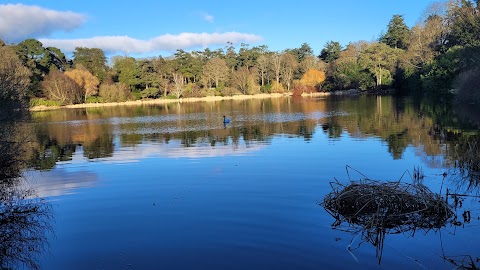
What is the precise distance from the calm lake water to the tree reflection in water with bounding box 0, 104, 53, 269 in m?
0.22

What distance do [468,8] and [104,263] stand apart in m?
47.9

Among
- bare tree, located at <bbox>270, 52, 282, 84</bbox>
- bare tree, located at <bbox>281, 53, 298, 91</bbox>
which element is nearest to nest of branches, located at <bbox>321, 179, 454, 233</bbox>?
bare tree, located at <bbox>270, 52, 282, 84</bbox>

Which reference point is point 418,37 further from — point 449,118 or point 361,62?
point 449,118

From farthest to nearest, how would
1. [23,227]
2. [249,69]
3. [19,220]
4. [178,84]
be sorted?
[249,69] < [178,84] < [19,220] < [23,227]

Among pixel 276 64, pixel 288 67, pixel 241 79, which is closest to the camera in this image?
pixel 241 79

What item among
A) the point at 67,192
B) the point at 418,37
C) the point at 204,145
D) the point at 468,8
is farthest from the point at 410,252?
the point at 418,37

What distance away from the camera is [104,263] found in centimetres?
616

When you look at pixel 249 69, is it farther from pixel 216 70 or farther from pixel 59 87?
pixel 59 87

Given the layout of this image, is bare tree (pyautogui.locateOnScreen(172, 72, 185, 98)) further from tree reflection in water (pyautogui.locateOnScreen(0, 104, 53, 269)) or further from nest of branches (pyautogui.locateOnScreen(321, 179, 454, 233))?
nest of branches (pyautogui.locateOnScreen(321, 179, 454, 233))

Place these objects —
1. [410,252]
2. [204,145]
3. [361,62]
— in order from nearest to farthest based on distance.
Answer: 1. [410,252]
2. [204,145]
3. [361,62]

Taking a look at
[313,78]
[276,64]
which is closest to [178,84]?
[276,64]

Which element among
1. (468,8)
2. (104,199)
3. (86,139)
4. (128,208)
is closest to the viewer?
(128,208)

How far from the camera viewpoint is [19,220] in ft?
27.5

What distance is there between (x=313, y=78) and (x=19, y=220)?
71.1 meters
